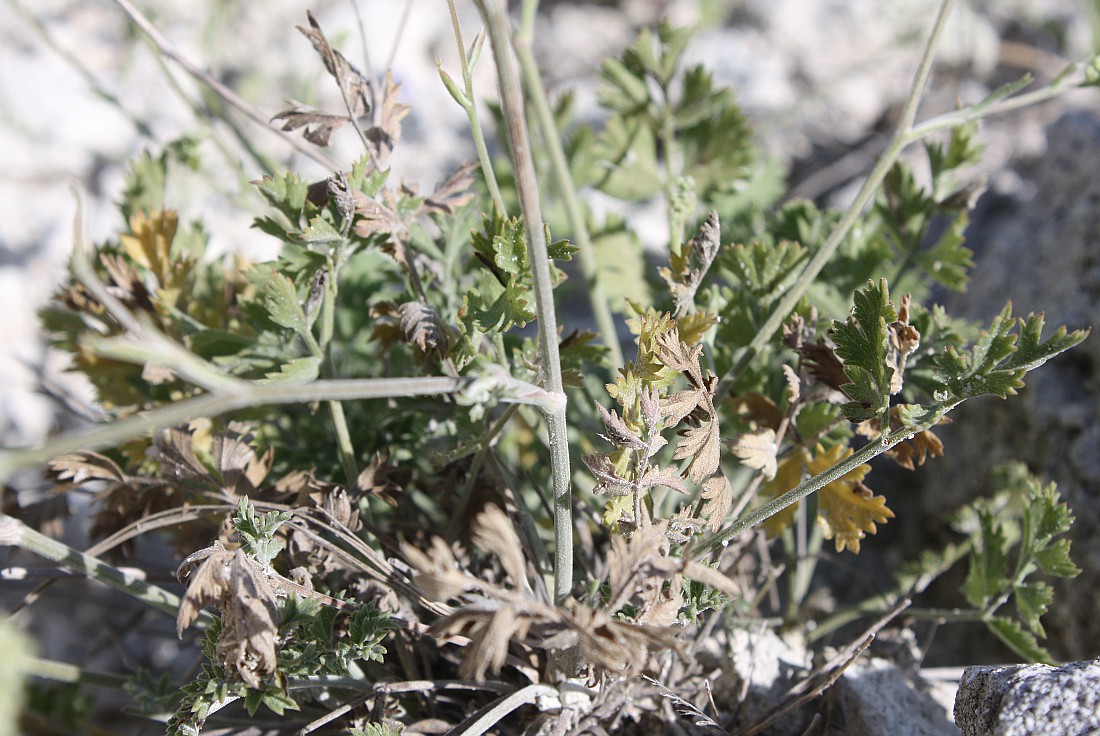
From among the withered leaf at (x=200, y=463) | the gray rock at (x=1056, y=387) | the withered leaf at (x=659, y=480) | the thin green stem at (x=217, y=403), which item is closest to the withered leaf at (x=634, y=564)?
the withered leaf at (x=659, y=480)

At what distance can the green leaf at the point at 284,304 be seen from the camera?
998 mm

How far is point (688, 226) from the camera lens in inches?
49.9

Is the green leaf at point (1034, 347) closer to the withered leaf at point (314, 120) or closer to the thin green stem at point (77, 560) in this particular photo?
the withered leaf at point (314, 120)

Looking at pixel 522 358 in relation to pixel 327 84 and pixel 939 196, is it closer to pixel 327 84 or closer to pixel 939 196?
pixel 939 196

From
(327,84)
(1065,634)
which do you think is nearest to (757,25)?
(327,84)

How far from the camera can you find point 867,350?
89cm

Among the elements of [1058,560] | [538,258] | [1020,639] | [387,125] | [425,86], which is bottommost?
[1020,639]

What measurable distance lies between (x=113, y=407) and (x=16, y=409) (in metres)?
1.07

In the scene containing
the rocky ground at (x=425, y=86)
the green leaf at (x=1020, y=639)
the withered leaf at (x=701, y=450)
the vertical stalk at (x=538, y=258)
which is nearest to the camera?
the vertical stalk at (x=538, y=258)

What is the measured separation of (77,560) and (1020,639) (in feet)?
3.99

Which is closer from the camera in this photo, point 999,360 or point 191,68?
point 999,360

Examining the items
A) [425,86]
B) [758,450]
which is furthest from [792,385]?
[425,86]

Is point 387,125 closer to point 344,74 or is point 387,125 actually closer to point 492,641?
point 344,74

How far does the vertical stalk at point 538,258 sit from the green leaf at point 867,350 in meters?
0.31
